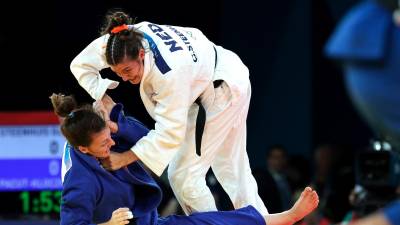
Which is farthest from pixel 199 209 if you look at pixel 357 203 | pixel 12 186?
pixel 12 186

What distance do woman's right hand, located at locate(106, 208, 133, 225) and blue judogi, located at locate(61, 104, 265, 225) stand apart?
97mm

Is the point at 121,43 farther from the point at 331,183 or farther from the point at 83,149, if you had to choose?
the point at 331,183

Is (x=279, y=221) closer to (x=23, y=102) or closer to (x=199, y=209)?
(x=199, y=209)

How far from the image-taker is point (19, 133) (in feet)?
22.9

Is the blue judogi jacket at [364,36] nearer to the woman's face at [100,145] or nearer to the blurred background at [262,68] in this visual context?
the woman's face at [100,145]

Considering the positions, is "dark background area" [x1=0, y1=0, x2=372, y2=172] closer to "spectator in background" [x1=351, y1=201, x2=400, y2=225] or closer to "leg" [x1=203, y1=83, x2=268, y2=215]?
"leg" [x1=203, y1=83, x2=268, y2=215]

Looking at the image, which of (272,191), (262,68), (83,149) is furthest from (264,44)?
(83,149)

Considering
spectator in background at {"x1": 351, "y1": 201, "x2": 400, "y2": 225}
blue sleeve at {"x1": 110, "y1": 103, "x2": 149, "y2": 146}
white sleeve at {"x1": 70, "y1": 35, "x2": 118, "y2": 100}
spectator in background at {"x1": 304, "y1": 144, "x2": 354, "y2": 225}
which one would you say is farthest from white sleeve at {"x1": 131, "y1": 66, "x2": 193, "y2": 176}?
spectator in background at {"x1": 304, "y1": 144, "x2": 354, "y2": 225}

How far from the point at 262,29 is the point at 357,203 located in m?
2.98


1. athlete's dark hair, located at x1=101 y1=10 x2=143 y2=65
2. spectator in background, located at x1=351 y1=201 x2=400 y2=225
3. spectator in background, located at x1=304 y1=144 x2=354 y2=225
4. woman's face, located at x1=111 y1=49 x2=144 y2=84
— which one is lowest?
spectator in background, located at x1=304 y1=144 x2=354 y2=225

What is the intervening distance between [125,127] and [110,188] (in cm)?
30

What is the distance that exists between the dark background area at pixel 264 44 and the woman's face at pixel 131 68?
12.8 ft

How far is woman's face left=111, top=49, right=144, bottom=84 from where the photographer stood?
4.04 metres

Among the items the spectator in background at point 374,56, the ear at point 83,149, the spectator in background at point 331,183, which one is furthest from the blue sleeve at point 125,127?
the spectator in background at point 331,183
